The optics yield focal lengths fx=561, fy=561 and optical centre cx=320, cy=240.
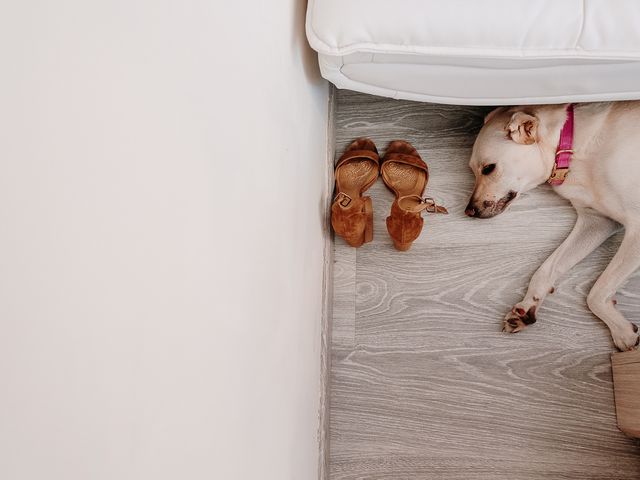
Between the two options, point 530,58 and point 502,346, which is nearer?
point 530,58

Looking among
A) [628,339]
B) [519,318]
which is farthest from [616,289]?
[519,318]

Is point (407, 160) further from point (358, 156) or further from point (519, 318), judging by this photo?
point (519, 318)

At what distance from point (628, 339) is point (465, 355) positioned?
0.45 meters

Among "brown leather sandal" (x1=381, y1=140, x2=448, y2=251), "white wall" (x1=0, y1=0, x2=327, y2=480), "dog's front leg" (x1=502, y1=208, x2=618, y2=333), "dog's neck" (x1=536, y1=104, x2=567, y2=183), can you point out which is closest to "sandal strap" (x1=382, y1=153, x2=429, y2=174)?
"brown leather sandal" (x1=381, y1=140, x2=448, y2=251)

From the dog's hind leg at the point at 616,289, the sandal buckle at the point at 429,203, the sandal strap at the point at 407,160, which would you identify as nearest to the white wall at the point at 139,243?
the sandal buckle at the point at 429,203

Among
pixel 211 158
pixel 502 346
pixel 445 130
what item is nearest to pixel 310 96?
pixel 445 130

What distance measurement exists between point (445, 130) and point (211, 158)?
1.25m

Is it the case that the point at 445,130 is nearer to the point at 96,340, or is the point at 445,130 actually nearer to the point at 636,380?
the point at 636,380

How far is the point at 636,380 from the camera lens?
4.85ft

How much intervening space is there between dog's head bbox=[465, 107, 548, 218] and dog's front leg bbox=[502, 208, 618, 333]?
195 millimetres

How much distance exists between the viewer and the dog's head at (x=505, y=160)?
5.25 feet

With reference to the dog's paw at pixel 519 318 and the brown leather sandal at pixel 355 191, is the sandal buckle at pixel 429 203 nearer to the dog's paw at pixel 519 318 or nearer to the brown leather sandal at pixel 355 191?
the brown leather sandal at pixel 355 191

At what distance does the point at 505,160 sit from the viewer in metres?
1.66

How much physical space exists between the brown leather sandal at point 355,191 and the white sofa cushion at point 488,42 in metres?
0.38
